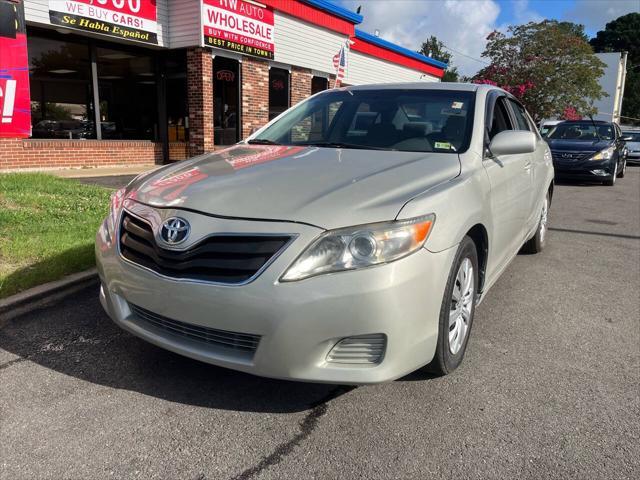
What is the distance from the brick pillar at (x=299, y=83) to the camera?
52.3ft

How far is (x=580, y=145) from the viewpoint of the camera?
12.7 meters

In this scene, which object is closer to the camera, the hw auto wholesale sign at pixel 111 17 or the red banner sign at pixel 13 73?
the red banner sign at pixel 13 73

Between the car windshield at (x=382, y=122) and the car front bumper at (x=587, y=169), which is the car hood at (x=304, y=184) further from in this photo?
the car front bumper at (x=587, y=169)

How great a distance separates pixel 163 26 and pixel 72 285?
998 centimetres

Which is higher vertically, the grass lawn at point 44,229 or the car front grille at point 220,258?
the car front grille at point 220,258

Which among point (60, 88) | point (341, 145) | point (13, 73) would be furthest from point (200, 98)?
point (341, 145)

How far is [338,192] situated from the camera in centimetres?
258

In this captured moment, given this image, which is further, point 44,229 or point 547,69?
point 547,69

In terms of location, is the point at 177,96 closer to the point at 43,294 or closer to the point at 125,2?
the point at 125,2

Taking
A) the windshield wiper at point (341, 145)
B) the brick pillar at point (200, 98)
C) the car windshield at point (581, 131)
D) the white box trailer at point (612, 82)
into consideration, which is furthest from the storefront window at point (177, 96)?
the white box trailer at point (612, 82)

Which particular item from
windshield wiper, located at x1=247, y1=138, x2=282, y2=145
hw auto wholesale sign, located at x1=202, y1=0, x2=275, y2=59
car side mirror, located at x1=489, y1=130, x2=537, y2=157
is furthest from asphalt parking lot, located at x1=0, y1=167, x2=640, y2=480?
hw auto wholesale sign, located at x1=202, y1=0, x2=275, y2=59

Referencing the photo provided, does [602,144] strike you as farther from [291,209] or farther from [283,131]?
[291,209]

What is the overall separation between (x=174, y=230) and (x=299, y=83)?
14.4 meters

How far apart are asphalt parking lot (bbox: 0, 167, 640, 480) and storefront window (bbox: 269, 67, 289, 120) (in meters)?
12.3
